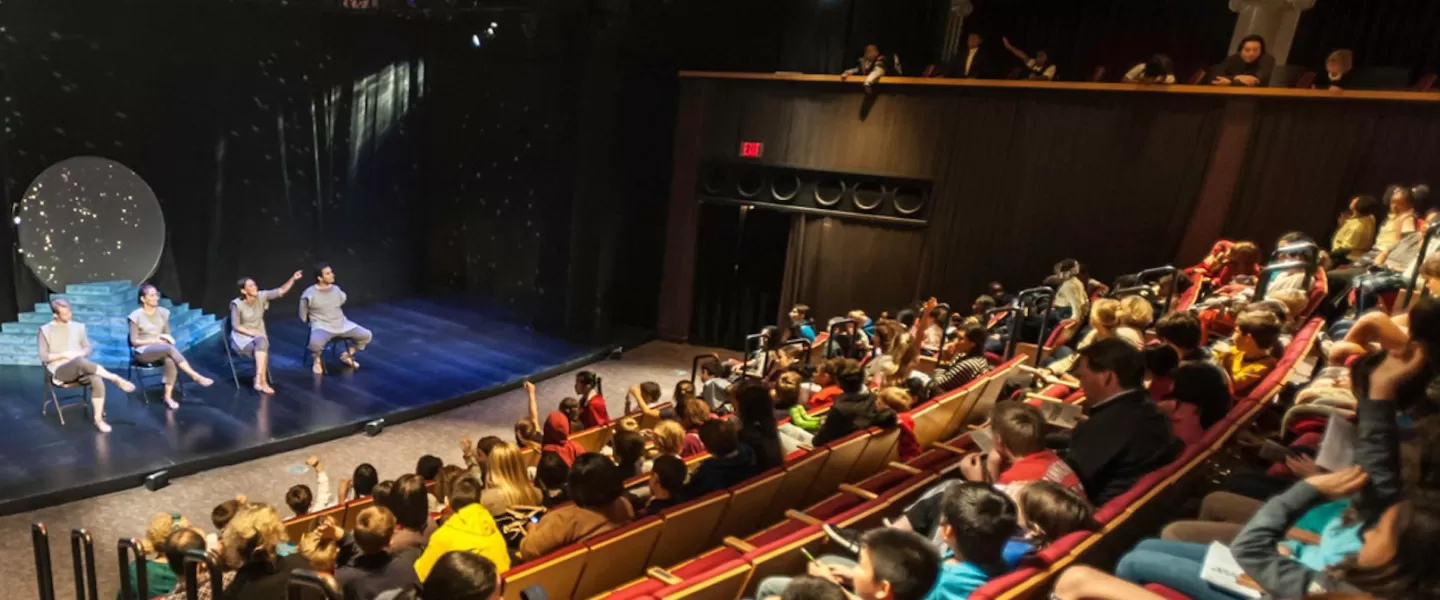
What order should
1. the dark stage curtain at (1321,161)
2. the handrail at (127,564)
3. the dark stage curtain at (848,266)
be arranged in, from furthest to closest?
the dark stage curtain at (848,266) < the dark stage curtain at (1321,161) < the handrail at (127,564)

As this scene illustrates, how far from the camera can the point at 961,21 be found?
33.0 feet

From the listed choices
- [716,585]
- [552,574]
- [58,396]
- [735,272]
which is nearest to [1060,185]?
[735,272]

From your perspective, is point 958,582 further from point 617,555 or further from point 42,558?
point 42,558

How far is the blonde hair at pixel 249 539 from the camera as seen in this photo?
2.41 meters

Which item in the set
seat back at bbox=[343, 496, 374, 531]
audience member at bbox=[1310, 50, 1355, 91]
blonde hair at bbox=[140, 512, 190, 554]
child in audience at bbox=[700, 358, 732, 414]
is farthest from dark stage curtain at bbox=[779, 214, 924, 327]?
blonde hair at bbox=[140, 512, 190, 554]

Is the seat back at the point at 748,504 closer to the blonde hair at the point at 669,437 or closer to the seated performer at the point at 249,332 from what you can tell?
the blonde hair at the point at 669,437

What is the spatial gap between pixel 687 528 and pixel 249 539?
1.48m

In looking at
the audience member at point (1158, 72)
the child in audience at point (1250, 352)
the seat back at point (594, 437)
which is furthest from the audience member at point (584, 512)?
the audience member at point (1158, 72)

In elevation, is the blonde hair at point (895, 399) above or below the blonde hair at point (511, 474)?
above

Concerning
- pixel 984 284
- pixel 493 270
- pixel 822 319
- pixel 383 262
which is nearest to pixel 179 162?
pixel 383 262

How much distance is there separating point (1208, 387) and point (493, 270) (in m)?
9.05

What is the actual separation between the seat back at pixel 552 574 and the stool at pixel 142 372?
4.98 m

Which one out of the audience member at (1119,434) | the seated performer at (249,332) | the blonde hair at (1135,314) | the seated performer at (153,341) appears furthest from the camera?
the seated performer at (249,332)

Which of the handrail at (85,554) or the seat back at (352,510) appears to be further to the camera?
the seat back at (352,510)
